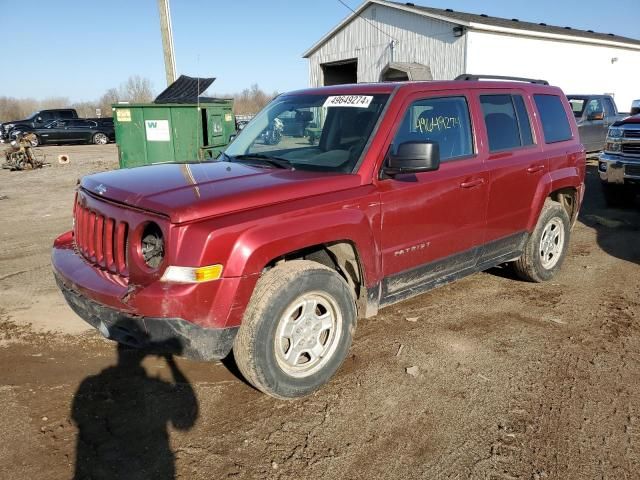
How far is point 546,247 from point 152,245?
13.2ft


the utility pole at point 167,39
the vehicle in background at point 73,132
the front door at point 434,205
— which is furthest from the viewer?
the vehicle in background at point 73,132

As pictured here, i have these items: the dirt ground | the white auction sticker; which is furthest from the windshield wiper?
the dirt ground

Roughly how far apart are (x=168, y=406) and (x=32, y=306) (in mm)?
2316

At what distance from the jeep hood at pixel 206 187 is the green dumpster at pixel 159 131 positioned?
6.16m

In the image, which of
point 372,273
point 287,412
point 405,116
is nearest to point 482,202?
point 405,116

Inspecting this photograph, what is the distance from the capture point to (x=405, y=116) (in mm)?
3648

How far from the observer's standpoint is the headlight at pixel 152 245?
9.25ft

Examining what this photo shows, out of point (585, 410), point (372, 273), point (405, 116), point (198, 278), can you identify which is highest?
point (405, 116)

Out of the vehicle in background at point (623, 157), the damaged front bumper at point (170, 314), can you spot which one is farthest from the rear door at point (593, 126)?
the damaged front bumper at point (170, 314)

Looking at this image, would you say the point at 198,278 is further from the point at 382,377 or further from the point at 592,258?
the point at 592,258

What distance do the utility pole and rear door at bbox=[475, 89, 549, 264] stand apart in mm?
8716

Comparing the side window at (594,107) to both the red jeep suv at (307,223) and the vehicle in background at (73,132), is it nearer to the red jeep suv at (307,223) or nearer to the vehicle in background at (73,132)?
the red jeep suv at (307,223)

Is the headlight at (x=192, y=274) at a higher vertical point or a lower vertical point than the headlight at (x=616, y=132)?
lower

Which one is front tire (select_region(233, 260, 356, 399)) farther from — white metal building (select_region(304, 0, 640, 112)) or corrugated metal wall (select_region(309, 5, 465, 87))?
corrugated metal wall (select_region(309, 5, 465, 87))
